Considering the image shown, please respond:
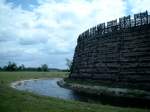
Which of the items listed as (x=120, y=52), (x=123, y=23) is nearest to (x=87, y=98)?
(x=120, y=52)

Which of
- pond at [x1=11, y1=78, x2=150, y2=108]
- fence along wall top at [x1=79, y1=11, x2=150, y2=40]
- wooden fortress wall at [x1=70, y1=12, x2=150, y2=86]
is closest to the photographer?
pond at [x1=11, y1=78, x2=150, y2=108]

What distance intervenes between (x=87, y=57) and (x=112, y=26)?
29.2ft

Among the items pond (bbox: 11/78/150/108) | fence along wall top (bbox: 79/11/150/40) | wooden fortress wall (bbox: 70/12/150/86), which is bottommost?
pond (bbox: 11/78/150/108)

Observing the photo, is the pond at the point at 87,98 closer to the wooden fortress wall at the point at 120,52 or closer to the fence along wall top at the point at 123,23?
the wooden fortress wall at the point at 120,52

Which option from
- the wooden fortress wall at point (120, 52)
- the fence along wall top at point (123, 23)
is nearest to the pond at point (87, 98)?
the wooden fortress wall at point (120, 52)

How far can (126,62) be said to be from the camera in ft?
112

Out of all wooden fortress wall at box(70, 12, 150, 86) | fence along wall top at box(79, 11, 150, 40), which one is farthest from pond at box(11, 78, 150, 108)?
fence along wall top at box(79, 11, 150, 40)

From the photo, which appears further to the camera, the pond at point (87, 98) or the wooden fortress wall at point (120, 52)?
the wooden fortress wall at point (120, 52)

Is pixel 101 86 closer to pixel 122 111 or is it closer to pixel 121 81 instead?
pixel 121 81

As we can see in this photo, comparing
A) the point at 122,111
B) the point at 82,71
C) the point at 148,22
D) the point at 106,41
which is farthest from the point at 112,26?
the point at 122,111

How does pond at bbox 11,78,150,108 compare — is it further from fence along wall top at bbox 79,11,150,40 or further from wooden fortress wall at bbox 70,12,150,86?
fence along wall top at bbox 79,11,150,40

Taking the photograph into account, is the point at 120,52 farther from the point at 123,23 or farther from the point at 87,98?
the point at 87,98

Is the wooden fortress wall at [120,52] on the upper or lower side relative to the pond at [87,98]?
upper

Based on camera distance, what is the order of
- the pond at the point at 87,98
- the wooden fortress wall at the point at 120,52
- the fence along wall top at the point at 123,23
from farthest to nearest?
the fence along wall top at the point at 123,23 < the wooden fortress wall at the point at 120,52 < the pond at the point at 87,98
